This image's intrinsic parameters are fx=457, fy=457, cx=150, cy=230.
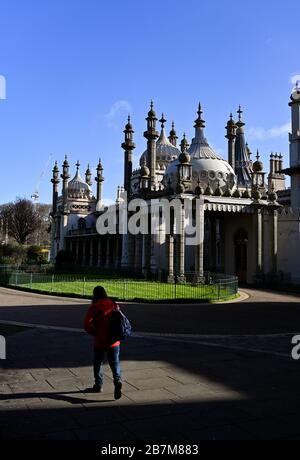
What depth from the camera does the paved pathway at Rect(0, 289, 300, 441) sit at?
5453mm

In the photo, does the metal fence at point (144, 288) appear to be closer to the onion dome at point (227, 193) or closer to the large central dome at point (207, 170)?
the onion dome at point (227, 193)

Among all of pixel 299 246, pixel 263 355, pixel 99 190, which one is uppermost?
pixel 99 190

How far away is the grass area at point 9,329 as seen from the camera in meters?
12.0

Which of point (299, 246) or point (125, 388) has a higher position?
point (299, 246)

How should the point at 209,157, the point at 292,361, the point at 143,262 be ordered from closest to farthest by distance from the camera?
1. the point at 292,361
2. the point at 143,262
3. the point at 209,157

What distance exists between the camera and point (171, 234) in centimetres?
2845

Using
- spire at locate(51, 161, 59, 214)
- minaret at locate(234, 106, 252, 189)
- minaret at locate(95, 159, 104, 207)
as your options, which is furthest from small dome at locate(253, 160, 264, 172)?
spire at locate(51, 161, 59, 214)

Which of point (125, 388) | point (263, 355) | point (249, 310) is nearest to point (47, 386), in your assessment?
point (125, 388)

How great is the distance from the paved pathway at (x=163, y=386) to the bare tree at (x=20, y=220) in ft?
214

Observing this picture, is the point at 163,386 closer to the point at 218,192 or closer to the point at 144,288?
the point at 144,288

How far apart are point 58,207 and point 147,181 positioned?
44.0 m

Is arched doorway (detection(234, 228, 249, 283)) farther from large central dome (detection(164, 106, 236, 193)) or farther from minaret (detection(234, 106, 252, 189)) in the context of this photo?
minaret (detection(234, 106, 252, 189))

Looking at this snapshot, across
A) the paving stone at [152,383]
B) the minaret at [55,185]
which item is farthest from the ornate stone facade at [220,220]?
the minaret at [55,185]
